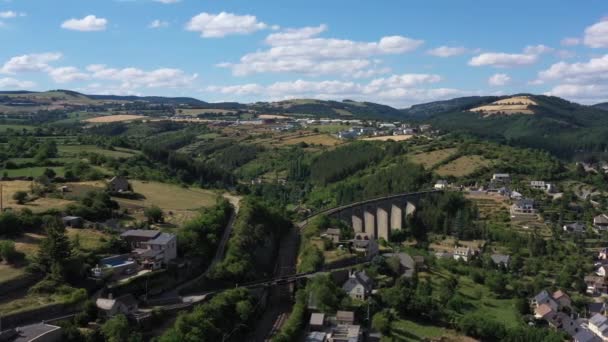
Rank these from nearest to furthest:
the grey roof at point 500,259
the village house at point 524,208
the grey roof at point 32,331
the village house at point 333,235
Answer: the grey roof at point 32,331
the village house at point 333,235
the grey roof at point 500,259
the village house at point 524,208

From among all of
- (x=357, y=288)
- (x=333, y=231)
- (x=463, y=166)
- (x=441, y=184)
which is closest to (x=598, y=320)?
(x=357, y=288)

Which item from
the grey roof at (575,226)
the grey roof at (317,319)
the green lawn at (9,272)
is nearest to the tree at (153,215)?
the green lawn at (9,272)

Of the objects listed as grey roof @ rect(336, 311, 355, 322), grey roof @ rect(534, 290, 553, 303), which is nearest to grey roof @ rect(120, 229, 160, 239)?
grey roof @ rect(336, 311, 355, 322)

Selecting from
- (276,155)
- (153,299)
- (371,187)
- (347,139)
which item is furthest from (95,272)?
(347,139)

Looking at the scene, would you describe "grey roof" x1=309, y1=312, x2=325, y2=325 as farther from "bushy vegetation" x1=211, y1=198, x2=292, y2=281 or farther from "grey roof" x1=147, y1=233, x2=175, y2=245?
"grey roof" x1=147, y1=233, x2=175, y2=245

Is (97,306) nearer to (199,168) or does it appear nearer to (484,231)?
(484,231)

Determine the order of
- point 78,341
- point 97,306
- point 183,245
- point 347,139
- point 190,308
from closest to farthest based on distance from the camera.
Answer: point 78,341
point 97,306
point 190,308
point 183,245
point 347,139

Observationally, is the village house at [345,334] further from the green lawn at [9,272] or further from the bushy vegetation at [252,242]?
the green lawn at [9,272]
